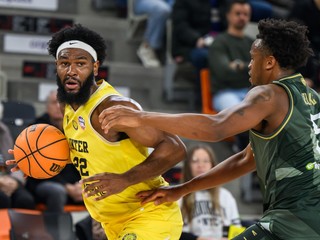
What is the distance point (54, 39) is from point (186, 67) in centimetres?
468

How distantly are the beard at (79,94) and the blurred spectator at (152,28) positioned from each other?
4961 millimetres

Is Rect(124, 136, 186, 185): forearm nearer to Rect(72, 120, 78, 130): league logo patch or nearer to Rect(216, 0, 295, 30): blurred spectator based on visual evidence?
Rect(72, 120, 78, 130): league logo patch

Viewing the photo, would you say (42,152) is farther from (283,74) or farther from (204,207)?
(204,207)

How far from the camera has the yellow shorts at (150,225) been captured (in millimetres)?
4523

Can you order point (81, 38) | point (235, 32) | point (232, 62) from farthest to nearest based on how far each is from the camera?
1. point (235, 32)
2. point (232, 62)
3. point (81, 38)

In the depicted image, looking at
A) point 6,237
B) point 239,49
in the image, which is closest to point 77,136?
point 6,237

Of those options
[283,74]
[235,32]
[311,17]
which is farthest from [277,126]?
[311,17]

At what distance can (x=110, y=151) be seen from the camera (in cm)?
457

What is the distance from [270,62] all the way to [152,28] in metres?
5.57

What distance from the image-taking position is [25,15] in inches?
376

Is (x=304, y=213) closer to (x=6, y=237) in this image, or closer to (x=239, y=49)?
(x=6, y=237)

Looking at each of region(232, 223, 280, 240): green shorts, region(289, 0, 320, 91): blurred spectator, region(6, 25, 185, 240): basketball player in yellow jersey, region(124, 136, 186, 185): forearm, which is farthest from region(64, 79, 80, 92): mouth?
region(289, 0, 320, 91): blurred spectator

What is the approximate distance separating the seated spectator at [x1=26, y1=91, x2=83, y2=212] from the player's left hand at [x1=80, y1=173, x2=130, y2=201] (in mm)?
2780

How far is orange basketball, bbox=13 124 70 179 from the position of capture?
4.73 m
